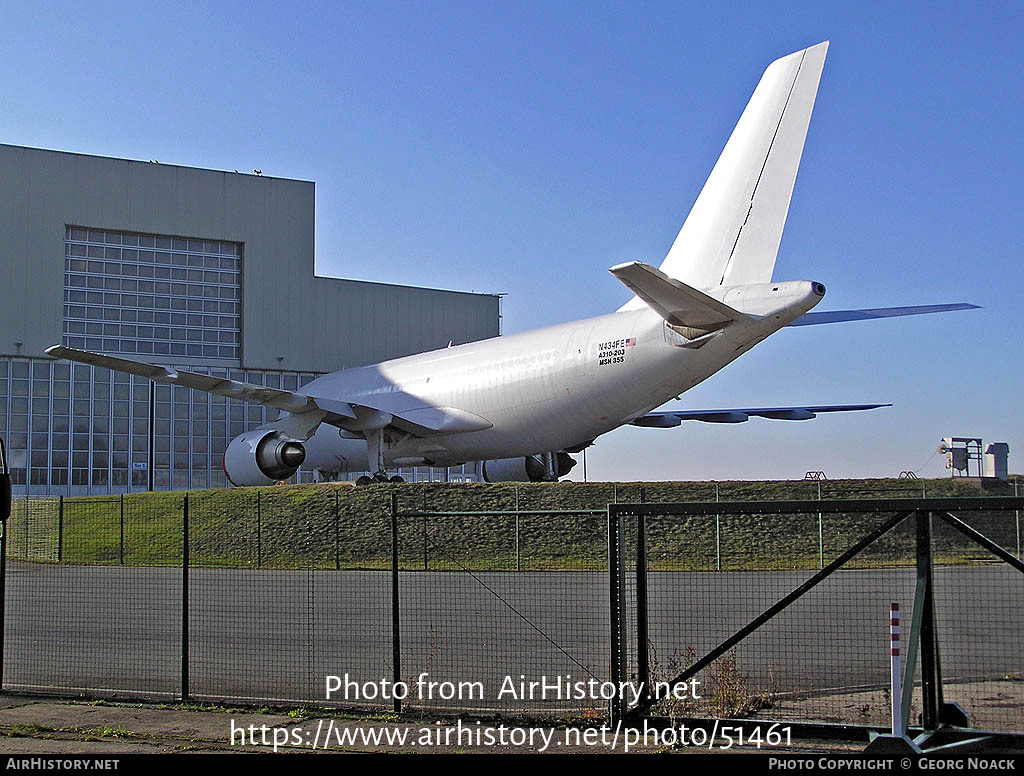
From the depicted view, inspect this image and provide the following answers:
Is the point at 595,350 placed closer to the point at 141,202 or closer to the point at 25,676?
the point at 25,676

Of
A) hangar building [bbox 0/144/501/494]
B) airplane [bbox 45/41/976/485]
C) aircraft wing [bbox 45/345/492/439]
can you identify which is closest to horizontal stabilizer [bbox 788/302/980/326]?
airplane [bbox 45/41/976/485]

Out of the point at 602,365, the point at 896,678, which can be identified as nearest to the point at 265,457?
the point at 602,365

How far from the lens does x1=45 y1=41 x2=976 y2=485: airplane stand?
65.4ft

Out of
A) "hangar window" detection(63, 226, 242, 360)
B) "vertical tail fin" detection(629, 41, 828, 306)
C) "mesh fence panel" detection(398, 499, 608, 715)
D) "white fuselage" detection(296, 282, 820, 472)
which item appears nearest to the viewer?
"mesh fence panel" detection(398, 499, 608, 715)

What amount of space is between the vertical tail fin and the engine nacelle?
14419 millimetres

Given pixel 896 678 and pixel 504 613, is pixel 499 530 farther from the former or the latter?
pixel 896 678

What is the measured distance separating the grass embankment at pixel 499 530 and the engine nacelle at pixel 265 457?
62.8 inches

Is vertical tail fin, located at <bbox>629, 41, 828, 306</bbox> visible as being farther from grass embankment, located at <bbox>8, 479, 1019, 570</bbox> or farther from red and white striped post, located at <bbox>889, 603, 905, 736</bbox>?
red and white striped post, located at <bbox>889, 603, 905, 736</bbox>

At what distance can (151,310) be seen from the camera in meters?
51.9

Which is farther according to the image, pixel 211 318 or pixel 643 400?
pixel 211 318

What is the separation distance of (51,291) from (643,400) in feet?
112

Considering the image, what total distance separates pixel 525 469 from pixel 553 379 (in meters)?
9.26

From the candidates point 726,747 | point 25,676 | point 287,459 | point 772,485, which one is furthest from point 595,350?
point 726,747

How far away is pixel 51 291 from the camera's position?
48625 millimetres
